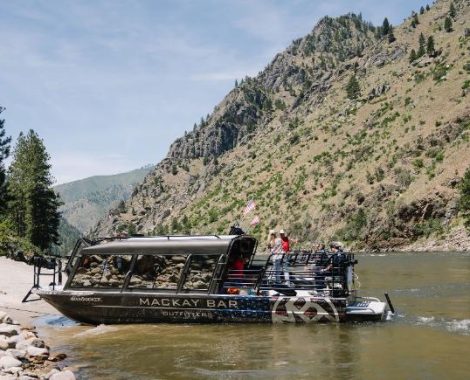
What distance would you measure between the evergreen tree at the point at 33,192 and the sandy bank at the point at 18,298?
32269 mm

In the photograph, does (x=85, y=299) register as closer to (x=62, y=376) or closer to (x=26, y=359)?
(x=26, y=359)

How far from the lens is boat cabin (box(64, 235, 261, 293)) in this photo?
1873cm

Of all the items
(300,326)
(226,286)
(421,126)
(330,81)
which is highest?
(330,81)

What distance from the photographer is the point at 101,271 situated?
19.8 metres

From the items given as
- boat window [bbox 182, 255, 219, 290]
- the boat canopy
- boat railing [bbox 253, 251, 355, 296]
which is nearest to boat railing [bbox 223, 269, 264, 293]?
boat railing [bbox 253, 251, 355, 296]

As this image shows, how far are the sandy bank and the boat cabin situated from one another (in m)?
3.39

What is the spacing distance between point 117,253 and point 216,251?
367cm

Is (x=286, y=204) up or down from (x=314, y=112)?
down

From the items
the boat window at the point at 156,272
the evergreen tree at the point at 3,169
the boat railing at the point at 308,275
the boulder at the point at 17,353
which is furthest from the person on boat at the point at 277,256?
→ the evergreen tree at the point at 3,169

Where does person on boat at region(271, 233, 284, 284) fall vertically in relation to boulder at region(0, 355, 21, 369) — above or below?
above

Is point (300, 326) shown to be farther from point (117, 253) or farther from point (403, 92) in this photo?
point (403, 92)

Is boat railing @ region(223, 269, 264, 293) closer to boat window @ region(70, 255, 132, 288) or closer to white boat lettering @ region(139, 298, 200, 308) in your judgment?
white boat lettering @ region(139, 298, 200, 308)

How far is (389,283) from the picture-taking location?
31.5 metres

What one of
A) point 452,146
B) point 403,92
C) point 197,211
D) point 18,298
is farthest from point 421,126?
point 18,298
